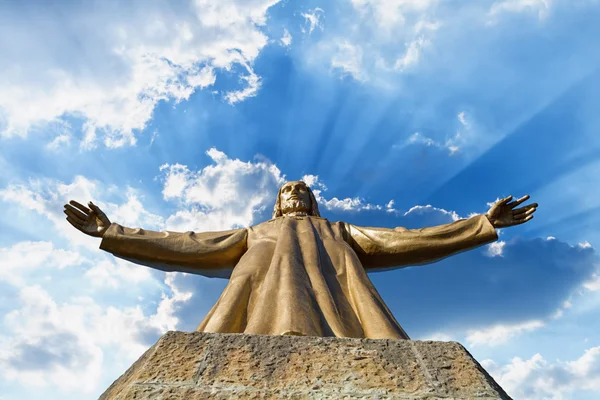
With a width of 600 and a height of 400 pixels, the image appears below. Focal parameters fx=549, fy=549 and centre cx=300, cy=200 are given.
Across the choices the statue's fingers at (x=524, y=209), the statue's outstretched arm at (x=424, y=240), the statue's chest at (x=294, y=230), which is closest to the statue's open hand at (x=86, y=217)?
the statue's chest at (x=294, y=230)

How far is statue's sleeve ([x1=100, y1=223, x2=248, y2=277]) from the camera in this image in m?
6.25

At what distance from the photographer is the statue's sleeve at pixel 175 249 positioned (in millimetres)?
6254

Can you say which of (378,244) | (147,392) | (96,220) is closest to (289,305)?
(147,392)

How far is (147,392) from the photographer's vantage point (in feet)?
9.04

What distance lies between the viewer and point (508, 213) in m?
6.62

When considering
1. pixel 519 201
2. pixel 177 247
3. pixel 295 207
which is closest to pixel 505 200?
pixel 519 201

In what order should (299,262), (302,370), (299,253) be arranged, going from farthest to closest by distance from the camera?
(299,253) → (299,262) → (302,370)

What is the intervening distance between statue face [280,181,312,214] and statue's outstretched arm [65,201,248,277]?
0.81m

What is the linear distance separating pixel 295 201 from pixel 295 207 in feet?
0.33

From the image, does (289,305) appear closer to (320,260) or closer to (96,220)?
(320,260)

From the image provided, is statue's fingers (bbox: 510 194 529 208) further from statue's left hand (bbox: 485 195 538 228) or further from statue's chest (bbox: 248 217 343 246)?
statue's chest (bbox: 248 217 343 246)

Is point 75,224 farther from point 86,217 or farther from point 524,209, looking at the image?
point 524,209

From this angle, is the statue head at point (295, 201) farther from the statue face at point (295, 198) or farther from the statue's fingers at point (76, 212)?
the statue's fingers at point (76, 212)

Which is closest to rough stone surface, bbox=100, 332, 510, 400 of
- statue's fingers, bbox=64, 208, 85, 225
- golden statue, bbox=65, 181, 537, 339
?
golden statue, bbox=65, 181, 537, 339
